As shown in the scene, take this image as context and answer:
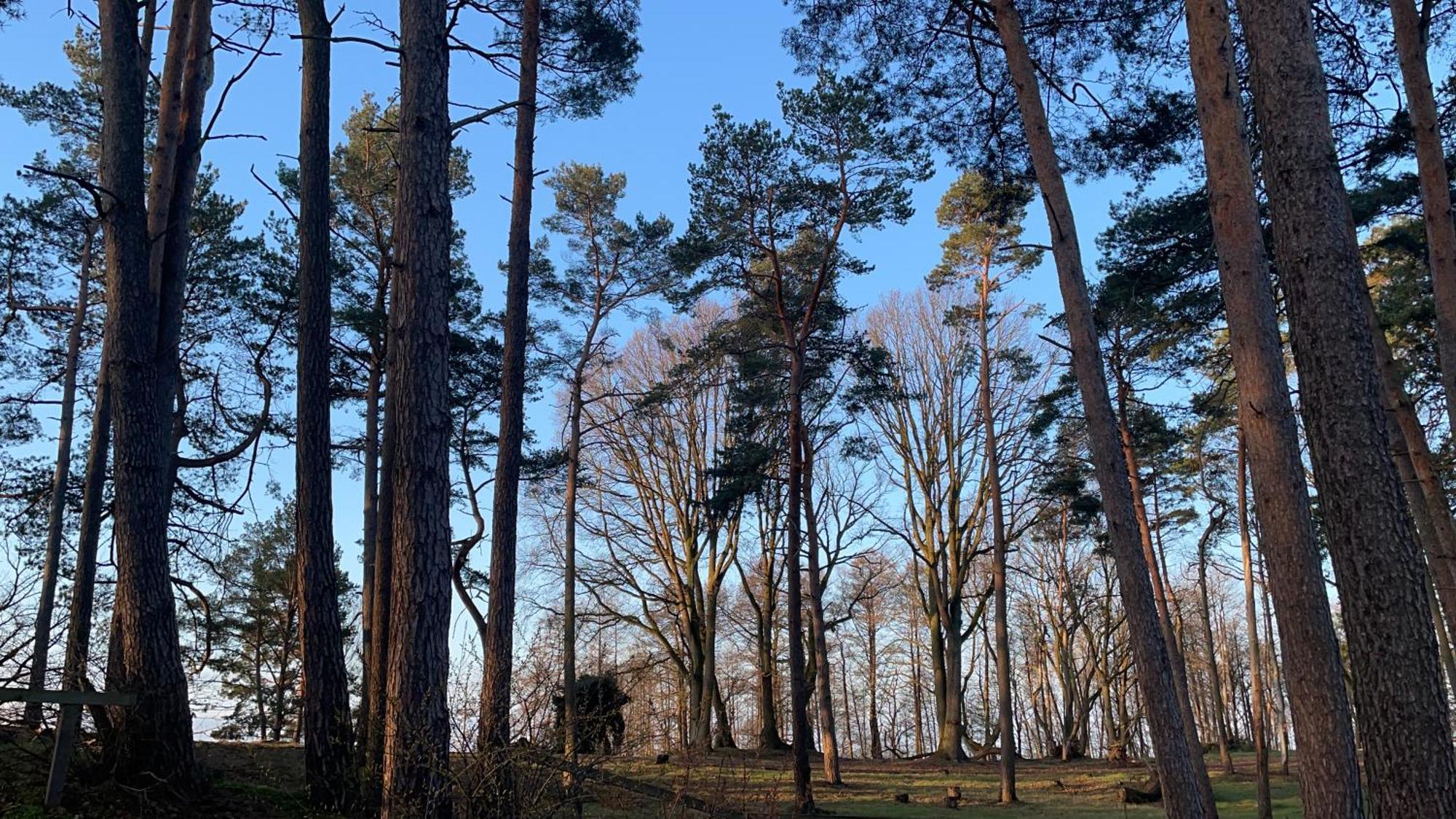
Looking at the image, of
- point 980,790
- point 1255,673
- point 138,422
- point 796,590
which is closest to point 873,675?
point 980,790

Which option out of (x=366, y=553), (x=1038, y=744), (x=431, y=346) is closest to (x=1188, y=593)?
(x=1038, y=744)

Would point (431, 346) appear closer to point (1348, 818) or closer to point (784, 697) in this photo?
point (1348, 818)

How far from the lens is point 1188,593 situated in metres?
30.1

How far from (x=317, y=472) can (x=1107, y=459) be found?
6.30 m

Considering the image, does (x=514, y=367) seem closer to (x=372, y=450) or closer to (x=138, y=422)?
(x=138, y=422)

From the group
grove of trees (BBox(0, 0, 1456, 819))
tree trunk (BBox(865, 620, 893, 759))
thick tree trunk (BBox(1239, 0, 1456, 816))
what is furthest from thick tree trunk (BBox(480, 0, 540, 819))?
tree trunk (BBox(865, 620, 893, 759))

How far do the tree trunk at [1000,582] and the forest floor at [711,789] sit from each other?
0.67 meters

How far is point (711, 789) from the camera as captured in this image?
775cm

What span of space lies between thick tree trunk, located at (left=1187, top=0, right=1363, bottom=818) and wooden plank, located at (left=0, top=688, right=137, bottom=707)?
21.7 feet

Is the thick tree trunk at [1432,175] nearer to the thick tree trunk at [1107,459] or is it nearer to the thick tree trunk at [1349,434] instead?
the thick tree trunk at [1107,459]

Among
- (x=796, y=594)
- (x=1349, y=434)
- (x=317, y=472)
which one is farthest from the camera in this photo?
(x=796, y=594)

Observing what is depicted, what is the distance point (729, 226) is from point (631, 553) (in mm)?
10978

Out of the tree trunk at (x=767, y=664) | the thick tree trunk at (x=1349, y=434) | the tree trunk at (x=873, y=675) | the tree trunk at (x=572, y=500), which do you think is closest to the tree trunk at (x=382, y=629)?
the thick tree trunk at (x=1349, y=434)

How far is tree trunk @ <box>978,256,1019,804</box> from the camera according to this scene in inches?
606
